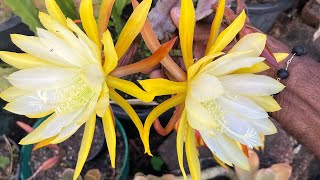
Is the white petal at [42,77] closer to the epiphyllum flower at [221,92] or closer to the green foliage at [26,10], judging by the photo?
the epiphyllum flower at [221,92]

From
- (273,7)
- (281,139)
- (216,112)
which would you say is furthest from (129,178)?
(216,112)

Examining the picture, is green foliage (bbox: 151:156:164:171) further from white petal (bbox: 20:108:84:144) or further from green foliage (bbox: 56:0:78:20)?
white petal (bbox: 20:108:84:144)

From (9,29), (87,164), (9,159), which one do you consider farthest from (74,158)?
(9,29)

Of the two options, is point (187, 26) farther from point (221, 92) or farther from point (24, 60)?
point (24, 60)

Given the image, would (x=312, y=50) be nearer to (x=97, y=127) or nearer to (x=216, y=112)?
(x=97, y=127)

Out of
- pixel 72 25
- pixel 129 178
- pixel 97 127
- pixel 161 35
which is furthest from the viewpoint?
pixel 129 178

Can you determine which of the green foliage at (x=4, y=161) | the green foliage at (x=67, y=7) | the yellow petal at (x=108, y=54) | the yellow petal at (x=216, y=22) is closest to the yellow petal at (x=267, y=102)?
the yellow petal at (x=216, y=22)
